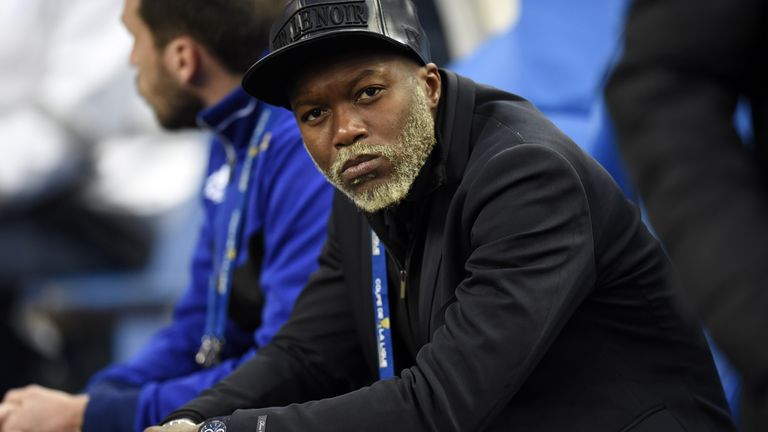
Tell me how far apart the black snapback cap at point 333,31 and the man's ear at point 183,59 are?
3.74 ft

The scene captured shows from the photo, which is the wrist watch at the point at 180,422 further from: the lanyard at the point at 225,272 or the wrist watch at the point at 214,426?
the lanyard at the point at 225,272

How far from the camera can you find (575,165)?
181 cm

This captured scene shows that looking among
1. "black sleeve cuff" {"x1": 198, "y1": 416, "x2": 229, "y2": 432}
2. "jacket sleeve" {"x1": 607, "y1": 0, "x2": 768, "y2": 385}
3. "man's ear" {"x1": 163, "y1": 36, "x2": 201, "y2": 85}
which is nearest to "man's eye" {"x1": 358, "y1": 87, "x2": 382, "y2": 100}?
"black sleeve cuff" {"x1": 198, "y1": 416, "x2": 229, "y2": 432}

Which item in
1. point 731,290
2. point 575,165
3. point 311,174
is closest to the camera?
point 731,290

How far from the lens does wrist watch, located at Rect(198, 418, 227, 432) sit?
1813mm

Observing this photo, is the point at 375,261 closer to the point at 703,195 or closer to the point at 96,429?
the point at 96,429

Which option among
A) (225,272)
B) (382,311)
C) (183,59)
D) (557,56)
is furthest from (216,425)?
(557,56)

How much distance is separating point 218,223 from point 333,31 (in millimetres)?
1350

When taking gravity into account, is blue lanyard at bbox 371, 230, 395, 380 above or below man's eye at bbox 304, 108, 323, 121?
below

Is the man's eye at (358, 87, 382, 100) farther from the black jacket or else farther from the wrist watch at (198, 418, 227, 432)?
the wrist watch at (198, 418, 227, 432)

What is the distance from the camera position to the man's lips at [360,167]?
1974 mm

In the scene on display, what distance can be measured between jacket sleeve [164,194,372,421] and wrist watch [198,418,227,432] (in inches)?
13.1

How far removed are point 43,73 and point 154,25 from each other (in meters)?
3.39

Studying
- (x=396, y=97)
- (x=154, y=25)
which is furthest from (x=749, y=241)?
(x=154, y=25)
